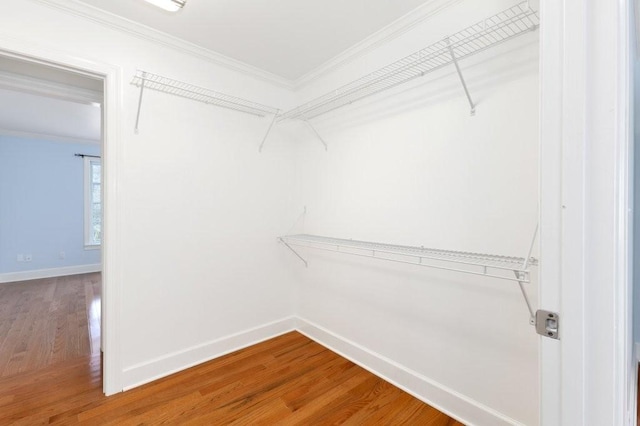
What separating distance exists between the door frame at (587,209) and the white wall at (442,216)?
91 centimetres

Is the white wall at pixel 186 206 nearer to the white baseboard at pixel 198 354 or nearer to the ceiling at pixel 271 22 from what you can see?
the white baseboard at pixel 198 354

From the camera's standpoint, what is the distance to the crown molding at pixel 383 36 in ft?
5.53

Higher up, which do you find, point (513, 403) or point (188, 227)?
point (188, 227)

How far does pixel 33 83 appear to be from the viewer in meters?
1.91

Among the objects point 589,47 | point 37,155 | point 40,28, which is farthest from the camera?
point 37,155

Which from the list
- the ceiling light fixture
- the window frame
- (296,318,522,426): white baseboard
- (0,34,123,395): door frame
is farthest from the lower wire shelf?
the window frame

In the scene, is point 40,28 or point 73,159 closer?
point 40,28

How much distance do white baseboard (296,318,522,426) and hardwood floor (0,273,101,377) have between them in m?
2.01

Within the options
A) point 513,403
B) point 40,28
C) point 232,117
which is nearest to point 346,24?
point 232,117

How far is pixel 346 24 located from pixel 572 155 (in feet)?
5.68

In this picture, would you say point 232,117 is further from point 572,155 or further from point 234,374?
point 572,155

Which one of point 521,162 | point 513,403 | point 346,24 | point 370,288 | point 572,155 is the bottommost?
point 513,403

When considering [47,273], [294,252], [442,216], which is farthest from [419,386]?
[47,273]

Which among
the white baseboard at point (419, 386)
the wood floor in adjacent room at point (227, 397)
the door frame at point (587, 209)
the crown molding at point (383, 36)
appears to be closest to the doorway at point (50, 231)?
the wood floor in adjacent room at point (227, 397)
